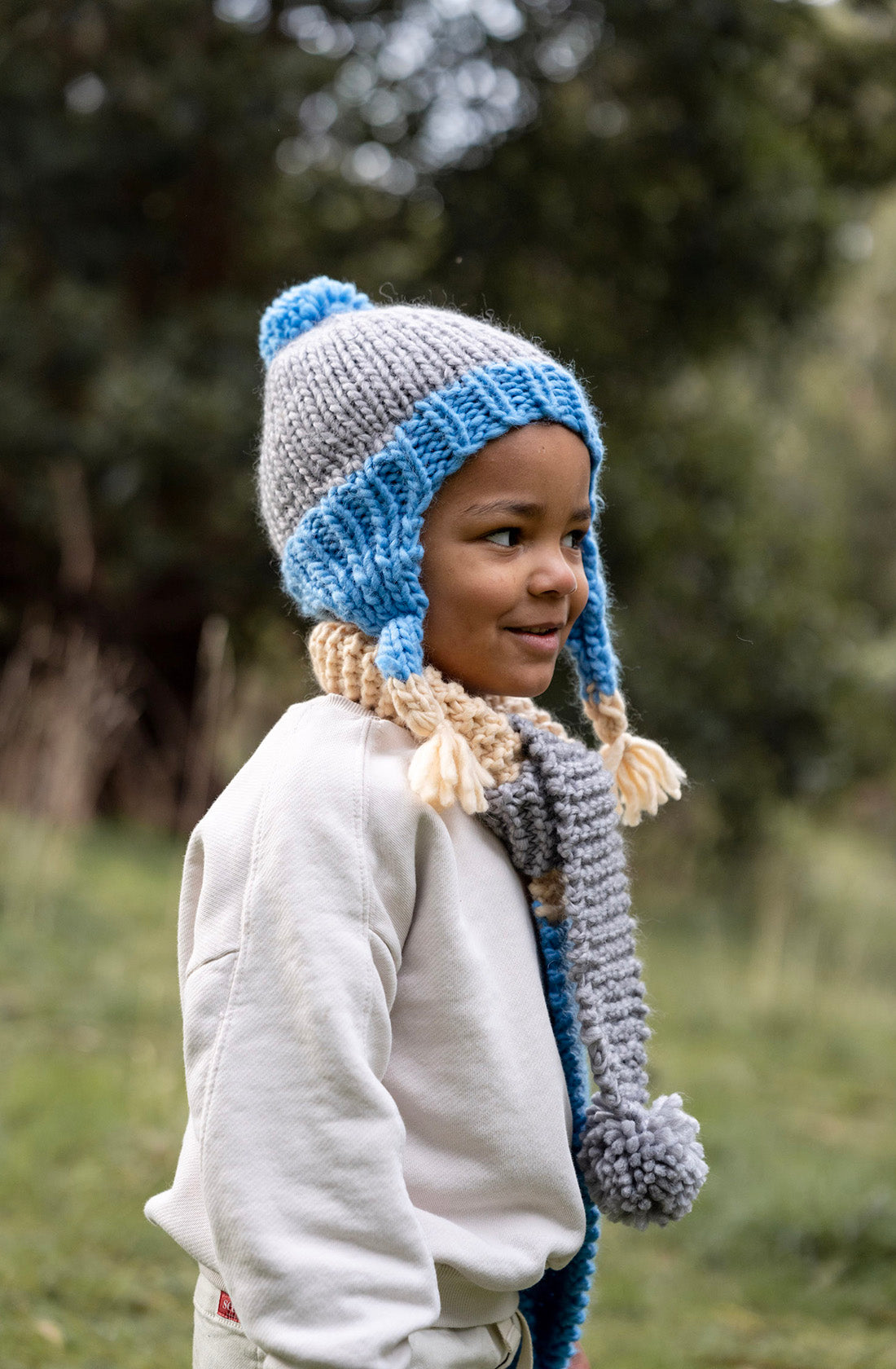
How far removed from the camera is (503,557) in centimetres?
165

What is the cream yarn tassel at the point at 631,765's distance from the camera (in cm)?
192

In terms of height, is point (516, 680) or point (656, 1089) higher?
point (516, 680)

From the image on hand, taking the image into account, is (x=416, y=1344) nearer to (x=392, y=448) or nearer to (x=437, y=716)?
(x=437, y=716)

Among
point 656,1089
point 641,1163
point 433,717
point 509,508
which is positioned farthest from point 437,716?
point 656,1089

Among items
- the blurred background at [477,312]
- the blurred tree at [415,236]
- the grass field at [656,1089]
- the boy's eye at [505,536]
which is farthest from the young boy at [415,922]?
the blurred tree at [415,236]

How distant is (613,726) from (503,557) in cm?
41

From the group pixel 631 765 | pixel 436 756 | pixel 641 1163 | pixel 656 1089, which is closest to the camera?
pixel 436 756

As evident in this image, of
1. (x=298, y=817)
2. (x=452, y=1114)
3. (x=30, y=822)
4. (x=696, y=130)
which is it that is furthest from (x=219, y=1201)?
Result: (x=696, y=130)

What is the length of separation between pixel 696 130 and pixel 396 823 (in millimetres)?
7995

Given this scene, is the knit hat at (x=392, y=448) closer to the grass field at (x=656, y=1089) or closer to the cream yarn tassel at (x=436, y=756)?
the cream yarn tassel at (x=436, y=756)

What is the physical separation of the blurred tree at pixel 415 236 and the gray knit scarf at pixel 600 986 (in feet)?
20.5

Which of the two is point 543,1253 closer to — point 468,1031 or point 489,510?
point 468,1031

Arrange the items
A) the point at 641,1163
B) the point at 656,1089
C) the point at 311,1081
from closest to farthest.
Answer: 1. the point at 311,1081
2. the point at 641,1163
3. the point at 656,1089

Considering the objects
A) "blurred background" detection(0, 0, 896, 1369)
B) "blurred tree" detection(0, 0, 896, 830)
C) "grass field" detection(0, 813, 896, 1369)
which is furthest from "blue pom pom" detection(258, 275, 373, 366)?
"blurred tree" detection(0, 0, 896, 830)
